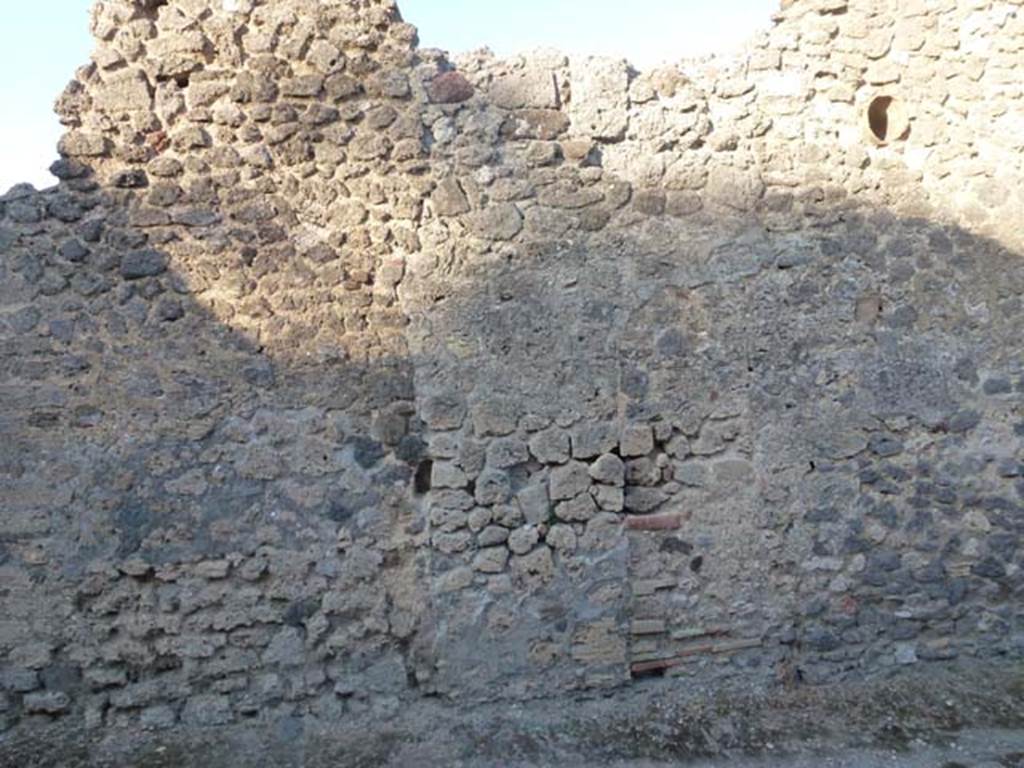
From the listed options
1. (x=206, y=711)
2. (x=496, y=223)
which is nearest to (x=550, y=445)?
(x=496, y=223)

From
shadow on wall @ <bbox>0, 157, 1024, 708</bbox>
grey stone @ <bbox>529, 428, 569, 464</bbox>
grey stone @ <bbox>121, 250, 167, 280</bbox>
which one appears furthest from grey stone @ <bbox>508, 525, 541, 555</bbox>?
grey stone @ <bbox>121, 250, 167, 280</bbox>

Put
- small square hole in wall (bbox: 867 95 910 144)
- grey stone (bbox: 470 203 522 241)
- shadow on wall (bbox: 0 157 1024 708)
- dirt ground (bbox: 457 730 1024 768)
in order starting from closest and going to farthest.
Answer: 1. dirt ground (bbox: 457 730 1024 768)
2. shadow on wall (bbox: 0 157 1024 708)
3. grey stone (bbox: 470 203 522 241)
4. small square hole in wall (bbox: 867 95 910 144)

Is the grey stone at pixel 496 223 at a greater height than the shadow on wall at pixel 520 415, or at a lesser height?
greater

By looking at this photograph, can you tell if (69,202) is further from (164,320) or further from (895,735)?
(895,735)

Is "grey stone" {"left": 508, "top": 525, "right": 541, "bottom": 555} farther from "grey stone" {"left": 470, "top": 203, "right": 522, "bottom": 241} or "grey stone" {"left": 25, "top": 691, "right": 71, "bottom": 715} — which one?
"grey stone" {"left": 25, "top": 691, "right": 71, "bottom": 715}

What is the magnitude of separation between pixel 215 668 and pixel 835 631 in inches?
102

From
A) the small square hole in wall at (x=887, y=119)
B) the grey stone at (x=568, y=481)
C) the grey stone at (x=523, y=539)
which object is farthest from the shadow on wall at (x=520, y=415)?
the small square hole in wall at (x=887, y=119)

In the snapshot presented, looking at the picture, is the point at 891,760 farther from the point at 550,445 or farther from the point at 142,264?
the point at 142,264

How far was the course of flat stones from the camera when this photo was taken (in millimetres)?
2840

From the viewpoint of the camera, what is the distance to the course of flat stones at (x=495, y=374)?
9.32 feet

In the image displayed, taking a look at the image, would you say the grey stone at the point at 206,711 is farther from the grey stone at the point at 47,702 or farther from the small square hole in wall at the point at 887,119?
the small square hole in wall at the point at 887,119

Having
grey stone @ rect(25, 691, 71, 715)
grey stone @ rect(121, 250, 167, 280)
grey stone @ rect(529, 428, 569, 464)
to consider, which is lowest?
grey stone @ rect(25, 691, 71, 715)

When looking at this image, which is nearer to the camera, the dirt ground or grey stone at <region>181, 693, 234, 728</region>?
Result: the dirt ground

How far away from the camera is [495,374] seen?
9.88 ft
